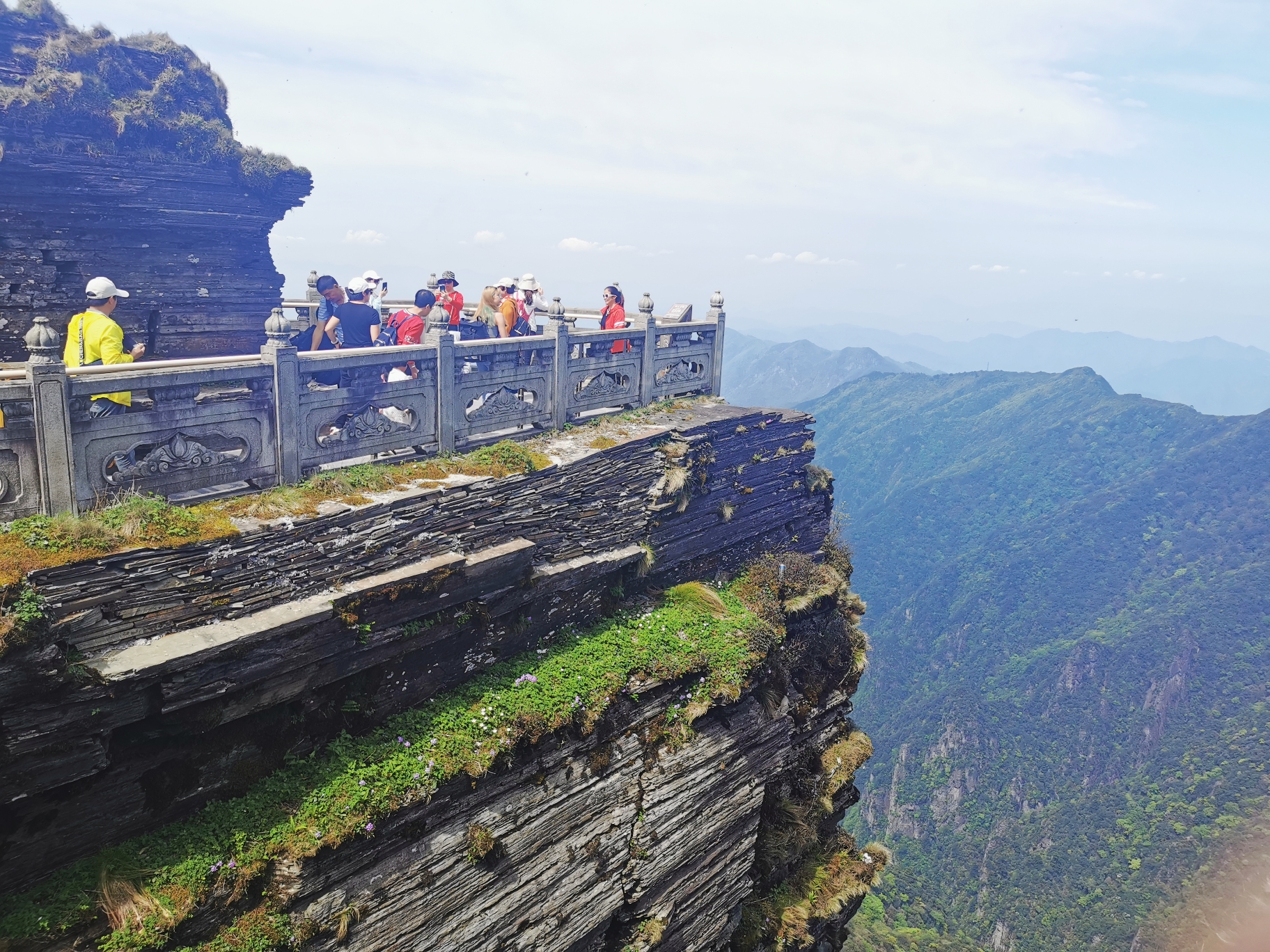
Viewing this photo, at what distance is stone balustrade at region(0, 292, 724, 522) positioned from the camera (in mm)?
6191

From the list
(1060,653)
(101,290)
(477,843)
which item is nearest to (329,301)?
(101,290)

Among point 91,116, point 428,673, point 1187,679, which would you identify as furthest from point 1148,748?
point 91,116

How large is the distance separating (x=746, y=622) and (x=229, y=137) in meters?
15.1

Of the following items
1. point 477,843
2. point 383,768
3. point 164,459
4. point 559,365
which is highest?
point 559,365

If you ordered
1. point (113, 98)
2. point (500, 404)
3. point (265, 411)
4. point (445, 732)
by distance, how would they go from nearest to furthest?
point (265, 411), point (445, 732), point (500, 404), point (113, 98)

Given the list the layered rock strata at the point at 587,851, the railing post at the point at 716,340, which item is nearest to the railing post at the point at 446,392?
the layered rock strata at the point at 587,851

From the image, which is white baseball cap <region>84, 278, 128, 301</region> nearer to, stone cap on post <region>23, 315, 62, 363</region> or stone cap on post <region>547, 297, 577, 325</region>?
stone cap on post <region>23, 315, 62, 363</region>

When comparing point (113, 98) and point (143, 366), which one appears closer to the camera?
point (143, 366)

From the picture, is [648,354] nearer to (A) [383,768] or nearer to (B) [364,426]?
(B) [364,426]

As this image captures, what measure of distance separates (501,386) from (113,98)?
1189cm

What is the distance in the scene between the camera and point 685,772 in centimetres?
1010

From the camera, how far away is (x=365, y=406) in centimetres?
872

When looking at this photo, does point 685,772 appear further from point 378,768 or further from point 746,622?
point 378,768

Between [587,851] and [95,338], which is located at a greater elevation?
Answer: [95,338]
